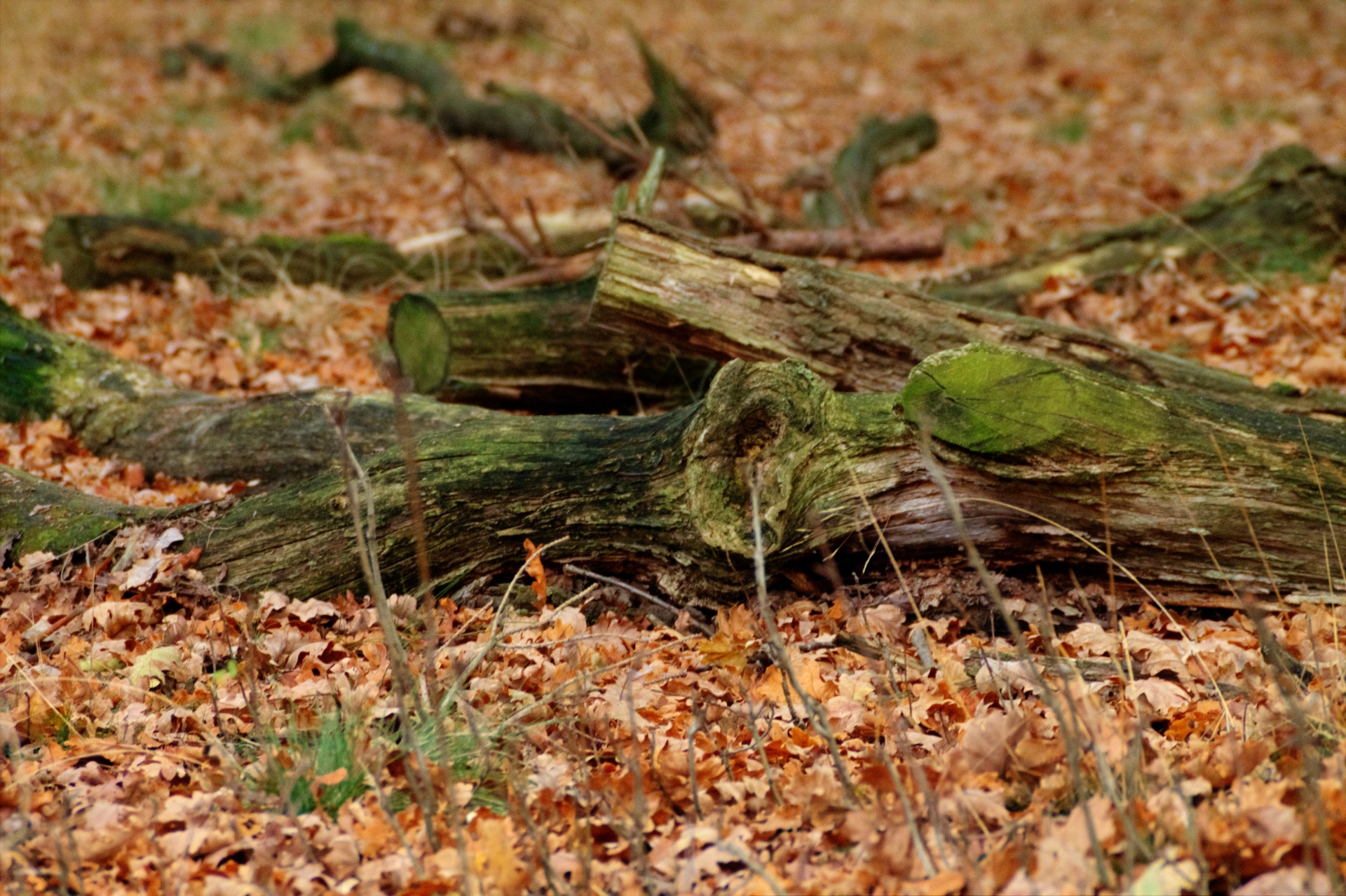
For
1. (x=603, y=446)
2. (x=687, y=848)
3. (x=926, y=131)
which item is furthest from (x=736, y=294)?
(x=926, y=131)

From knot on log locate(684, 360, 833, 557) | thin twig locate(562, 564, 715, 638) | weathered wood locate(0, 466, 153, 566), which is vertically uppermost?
knot on log locate(684, 360, 833, 557)

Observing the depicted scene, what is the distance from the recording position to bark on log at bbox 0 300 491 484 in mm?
4832

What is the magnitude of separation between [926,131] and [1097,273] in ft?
12.5

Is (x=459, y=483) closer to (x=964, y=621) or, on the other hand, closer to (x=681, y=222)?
(x=964, y=621)

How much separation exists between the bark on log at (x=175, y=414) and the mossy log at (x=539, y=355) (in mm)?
542

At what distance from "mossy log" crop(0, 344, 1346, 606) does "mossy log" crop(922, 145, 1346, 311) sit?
269cm

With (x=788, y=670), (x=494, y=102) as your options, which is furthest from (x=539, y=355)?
(x=494, y=102)

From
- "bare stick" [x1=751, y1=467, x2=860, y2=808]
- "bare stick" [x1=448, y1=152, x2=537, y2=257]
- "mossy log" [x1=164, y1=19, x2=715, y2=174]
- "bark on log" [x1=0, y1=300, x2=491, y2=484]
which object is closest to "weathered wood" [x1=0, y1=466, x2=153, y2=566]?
"bark on log" [x1=0, y1=300, x2=491, y2=484]

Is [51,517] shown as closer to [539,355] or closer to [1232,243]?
[539,355]

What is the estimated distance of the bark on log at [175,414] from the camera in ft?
15.9

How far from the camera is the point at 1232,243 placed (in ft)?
20.9

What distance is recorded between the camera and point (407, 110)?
460 inches

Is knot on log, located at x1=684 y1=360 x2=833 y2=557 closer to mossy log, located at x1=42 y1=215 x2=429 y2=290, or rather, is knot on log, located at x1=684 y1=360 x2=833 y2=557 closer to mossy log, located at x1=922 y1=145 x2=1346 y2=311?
mossy log, located at x1=922 y1=145 x2=1346 y2=311

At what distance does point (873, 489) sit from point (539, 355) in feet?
7.63
